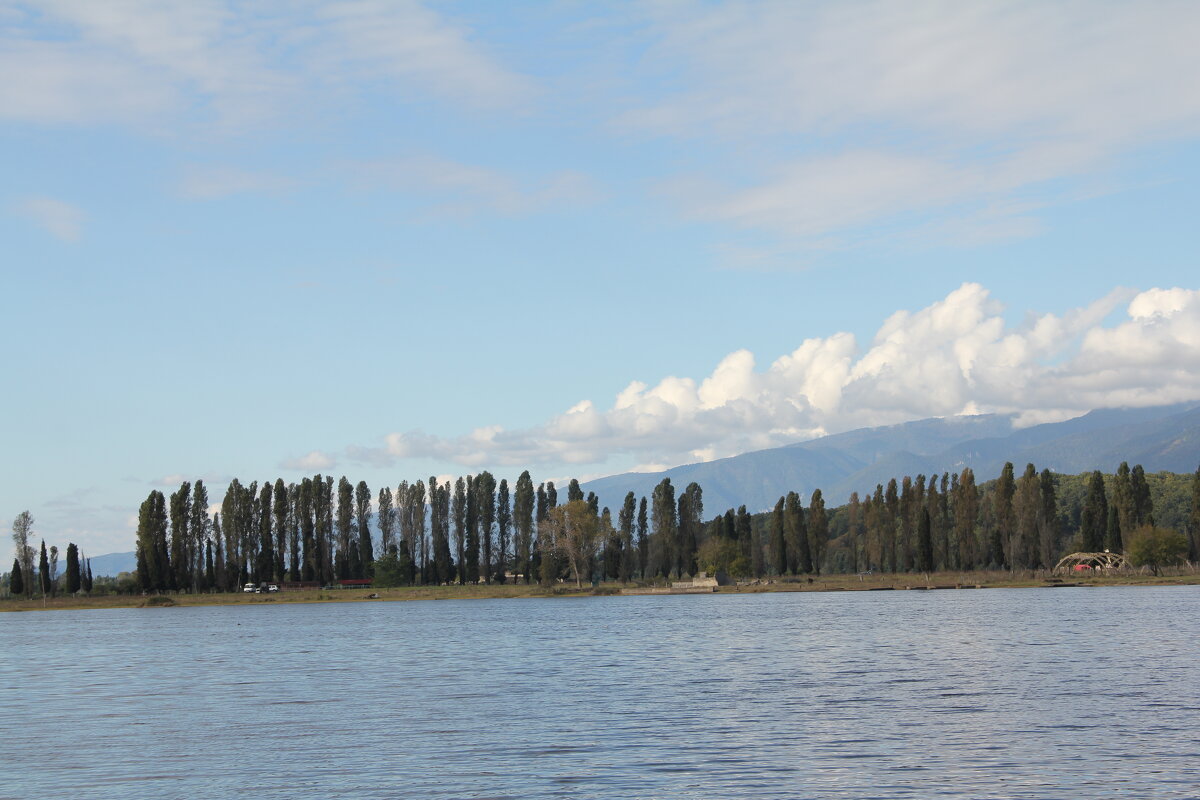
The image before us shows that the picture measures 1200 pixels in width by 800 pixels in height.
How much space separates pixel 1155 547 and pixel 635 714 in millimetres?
126409

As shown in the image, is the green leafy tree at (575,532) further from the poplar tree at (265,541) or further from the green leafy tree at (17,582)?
the green leafy tree at (17,582)

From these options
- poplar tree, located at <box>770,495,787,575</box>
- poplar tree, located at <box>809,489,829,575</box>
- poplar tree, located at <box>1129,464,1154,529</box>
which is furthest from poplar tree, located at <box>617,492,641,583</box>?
poplar tree, located at <box>1129,464,1154,529</box>

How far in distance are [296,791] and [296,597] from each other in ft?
433

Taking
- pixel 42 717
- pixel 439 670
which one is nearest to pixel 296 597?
pixel 439 670

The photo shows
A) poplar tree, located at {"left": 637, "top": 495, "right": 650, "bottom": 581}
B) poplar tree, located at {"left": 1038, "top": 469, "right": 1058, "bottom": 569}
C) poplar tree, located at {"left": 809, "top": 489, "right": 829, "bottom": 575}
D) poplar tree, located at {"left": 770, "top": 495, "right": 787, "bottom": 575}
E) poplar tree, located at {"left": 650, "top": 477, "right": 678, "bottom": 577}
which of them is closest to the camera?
poplar tree, located at {"left": 1038, "top": 469, "right": 1058, "bottom": 569}

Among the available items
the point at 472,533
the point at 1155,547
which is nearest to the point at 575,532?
the point at 472,533

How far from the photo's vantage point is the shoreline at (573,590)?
144875 mm

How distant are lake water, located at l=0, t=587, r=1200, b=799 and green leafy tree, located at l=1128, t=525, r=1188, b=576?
7142cm

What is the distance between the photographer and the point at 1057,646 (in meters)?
56.4

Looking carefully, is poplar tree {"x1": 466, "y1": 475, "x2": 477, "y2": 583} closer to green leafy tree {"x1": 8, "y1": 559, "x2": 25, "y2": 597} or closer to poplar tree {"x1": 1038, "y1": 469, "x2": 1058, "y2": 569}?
green leafy tree {"x1": 8, "y1": 559, "x2": 25, "y2": 597}

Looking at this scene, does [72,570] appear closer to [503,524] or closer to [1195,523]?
[503,524]

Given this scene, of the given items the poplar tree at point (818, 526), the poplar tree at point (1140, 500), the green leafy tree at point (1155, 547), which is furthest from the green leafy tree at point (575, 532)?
the poplar tree at point (1140, 500)

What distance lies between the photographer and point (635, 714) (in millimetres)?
36250

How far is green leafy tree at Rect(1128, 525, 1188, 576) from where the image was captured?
143000 mm
